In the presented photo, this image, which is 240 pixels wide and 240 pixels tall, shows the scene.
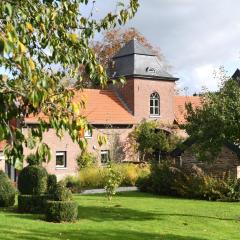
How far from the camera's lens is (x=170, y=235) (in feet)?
46.4

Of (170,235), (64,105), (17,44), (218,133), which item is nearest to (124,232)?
(170,235)

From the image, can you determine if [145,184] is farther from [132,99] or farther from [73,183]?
[132,99]

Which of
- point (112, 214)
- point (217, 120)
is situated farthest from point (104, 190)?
point (217, 120)

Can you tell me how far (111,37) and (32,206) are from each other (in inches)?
1428

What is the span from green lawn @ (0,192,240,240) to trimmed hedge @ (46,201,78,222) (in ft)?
1.08

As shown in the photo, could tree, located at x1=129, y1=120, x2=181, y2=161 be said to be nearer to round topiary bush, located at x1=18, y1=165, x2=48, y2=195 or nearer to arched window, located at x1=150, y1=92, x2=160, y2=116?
arched window, located at x1=150, y1=92, x2=160, y2=116

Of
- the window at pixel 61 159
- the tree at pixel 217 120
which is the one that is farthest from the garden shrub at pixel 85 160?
the tree at pixel 217 120

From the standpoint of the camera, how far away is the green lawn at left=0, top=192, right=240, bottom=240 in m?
13.9

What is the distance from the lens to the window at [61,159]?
127ft

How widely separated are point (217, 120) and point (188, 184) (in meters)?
9.50

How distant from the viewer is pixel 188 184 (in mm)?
26625

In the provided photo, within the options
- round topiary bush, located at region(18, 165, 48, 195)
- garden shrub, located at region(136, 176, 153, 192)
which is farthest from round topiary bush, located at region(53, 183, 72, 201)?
garden shrub, located at region(136, 176, 153, 192)

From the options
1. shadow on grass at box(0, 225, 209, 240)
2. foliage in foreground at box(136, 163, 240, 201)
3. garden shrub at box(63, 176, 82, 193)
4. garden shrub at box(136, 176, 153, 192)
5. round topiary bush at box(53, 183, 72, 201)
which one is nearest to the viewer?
shadow on grass at box(0, 225, 209, 240)

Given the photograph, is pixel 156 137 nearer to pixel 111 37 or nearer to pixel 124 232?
pixel 111 37
